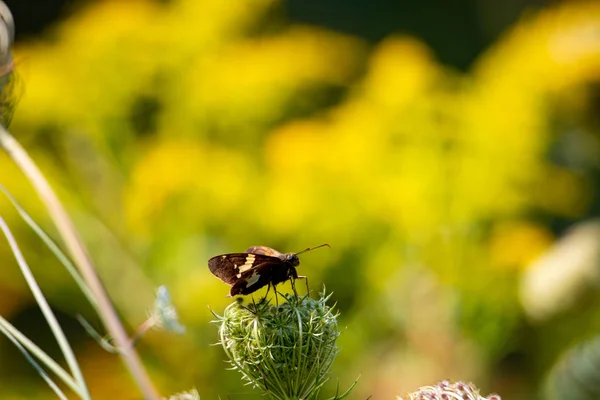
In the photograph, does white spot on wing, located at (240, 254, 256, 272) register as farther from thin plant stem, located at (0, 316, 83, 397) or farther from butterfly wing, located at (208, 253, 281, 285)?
thin plant stem, located at (0, 316, 83, 397)

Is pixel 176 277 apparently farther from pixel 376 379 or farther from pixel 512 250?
pixel 512 250

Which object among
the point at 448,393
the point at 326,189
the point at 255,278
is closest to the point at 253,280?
the point at 255,278

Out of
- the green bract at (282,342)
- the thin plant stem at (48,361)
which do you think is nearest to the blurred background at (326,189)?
the green bract at (282,342)

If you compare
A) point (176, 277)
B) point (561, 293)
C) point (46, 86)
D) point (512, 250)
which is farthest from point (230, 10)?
point (561, 293)

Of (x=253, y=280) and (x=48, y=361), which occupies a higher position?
(x=253, y=280)

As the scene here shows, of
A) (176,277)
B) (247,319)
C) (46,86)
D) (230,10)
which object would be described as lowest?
(247,319)

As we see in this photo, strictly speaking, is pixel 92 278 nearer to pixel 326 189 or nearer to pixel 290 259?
pixel 290 259

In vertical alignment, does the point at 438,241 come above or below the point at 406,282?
above
